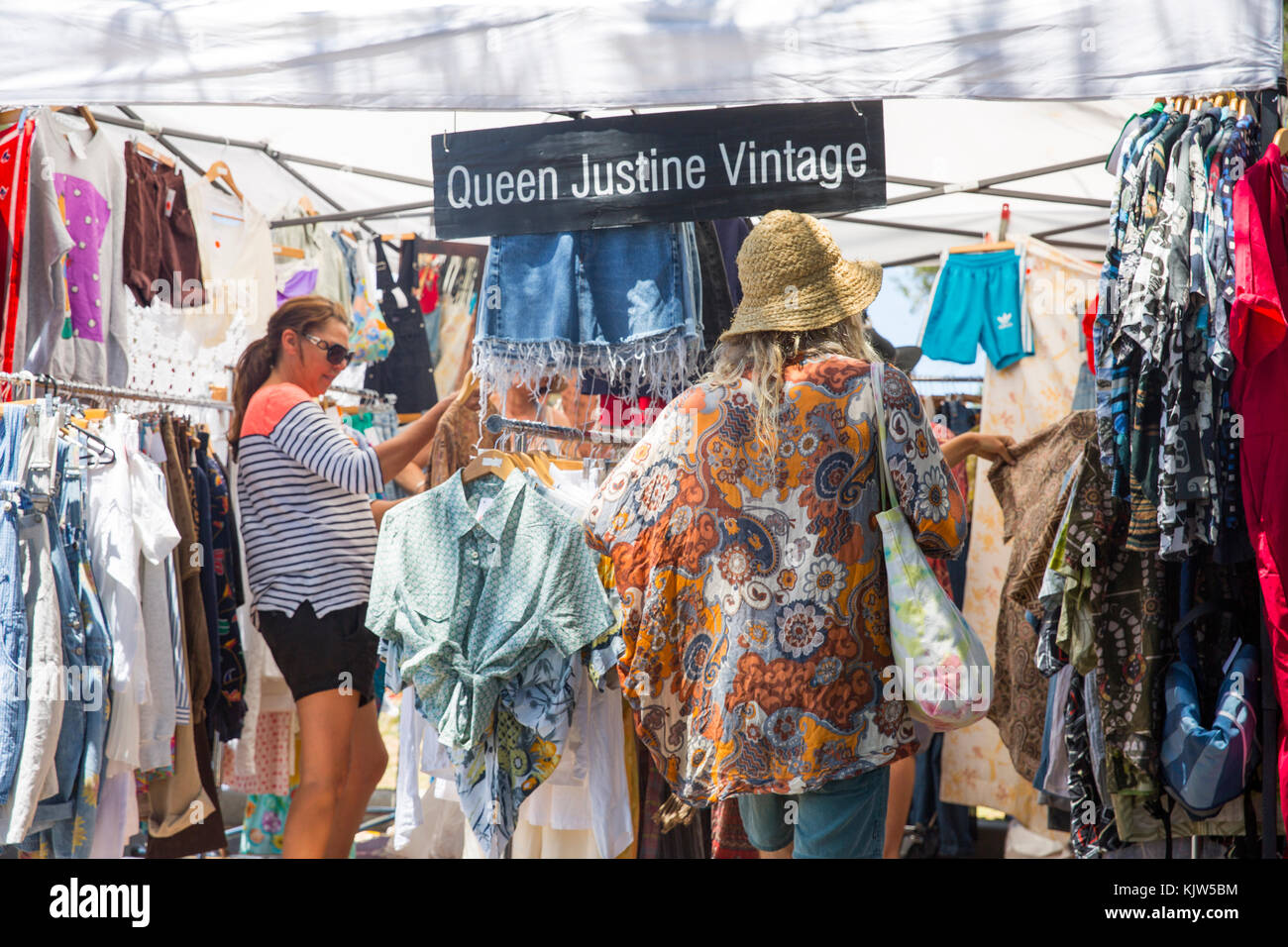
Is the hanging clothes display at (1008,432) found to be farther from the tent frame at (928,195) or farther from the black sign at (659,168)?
the black sign at (659,168)

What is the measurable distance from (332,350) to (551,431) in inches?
42.6

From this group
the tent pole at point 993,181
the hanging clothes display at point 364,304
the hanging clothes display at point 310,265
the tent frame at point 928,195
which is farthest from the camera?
the hanging clothes display at point 310,265

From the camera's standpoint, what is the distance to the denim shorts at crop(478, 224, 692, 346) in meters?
3.29

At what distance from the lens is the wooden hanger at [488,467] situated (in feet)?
10.6

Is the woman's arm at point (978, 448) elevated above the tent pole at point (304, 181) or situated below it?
below

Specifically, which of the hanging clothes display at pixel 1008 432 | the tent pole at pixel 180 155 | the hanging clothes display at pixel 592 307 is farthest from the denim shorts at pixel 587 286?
the tent pole at pixel 180 155

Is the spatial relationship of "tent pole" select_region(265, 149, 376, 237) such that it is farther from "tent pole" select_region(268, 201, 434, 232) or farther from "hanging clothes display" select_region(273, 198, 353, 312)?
"hanging clothes display" select_region(273, 198, 353, 312)

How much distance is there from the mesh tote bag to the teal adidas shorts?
2.39 m

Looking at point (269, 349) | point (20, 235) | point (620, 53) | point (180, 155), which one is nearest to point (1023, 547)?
point (620, 53)

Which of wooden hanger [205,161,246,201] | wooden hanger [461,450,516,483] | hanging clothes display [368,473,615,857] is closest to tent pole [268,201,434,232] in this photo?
wooden hanger [205,161,246,201]

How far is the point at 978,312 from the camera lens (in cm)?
493

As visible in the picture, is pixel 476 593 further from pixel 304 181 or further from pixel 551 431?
pixel 304 181

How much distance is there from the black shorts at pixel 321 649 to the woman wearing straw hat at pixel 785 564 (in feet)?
3.98

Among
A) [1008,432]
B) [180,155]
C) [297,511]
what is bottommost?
[297,511]
